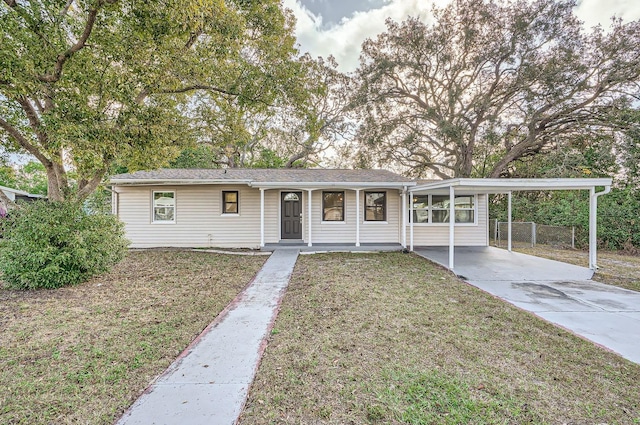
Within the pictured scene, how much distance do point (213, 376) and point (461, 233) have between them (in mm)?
11323

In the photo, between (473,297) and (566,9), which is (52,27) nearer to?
(473,297)

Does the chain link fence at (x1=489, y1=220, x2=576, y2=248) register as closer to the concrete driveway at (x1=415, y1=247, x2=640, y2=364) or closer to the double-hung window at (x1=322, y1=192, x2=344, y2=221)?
the concrete driveway at (x1=415, y1=247, x2=640, y2=364)

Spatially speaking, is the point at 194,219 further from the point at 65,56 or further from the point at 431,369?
the point at 431,369

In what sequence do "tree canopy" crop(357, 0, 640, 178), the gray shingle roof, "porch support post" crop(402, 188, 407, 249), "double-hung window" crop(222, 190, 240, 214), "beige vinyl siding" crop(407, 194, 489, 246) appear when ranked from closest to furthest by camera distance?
"porch support post" crop(402, 188, 407, 249), the gray shingle roof, "double-hung window" crop(222, 190, 240, 214), "beige vinyl siding" crop(407, 194, 489, 246), "tree canopy" crop(357, 0, 640, 178)

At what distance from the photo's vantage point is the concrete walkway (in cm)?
221

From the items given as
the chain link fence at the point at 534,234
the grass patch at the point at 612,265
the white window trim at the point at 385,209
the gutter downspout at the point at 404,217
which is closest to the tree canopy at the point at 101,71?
the white window trim at the point at 385,209

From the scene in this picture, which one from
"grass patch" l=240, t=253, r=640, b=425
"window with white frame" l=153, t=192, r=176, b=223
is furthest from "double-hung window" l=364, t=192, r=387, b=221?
"window with white frame" l=153, t=192, r=176, b=223

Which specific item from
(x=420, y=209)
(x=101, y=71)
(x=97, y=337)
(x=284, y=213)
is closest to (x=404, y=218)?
(x=420, y=209)

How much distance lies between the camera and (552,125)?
14.6m

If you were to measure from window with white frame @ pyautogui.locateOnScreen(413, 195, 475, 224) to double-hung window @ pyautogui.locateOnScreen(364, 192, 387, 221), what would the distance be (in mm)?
1334

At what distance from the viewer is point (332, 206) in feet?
37.9

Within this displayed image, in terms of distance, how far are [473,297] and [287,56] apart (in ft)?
27.2

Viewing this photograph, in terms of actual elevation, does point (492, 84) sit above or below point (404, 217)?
above

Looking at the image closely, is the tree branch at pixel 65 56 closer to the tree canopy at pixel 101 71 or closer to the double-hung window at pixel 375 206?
the tree canopy at pixel 101 71
